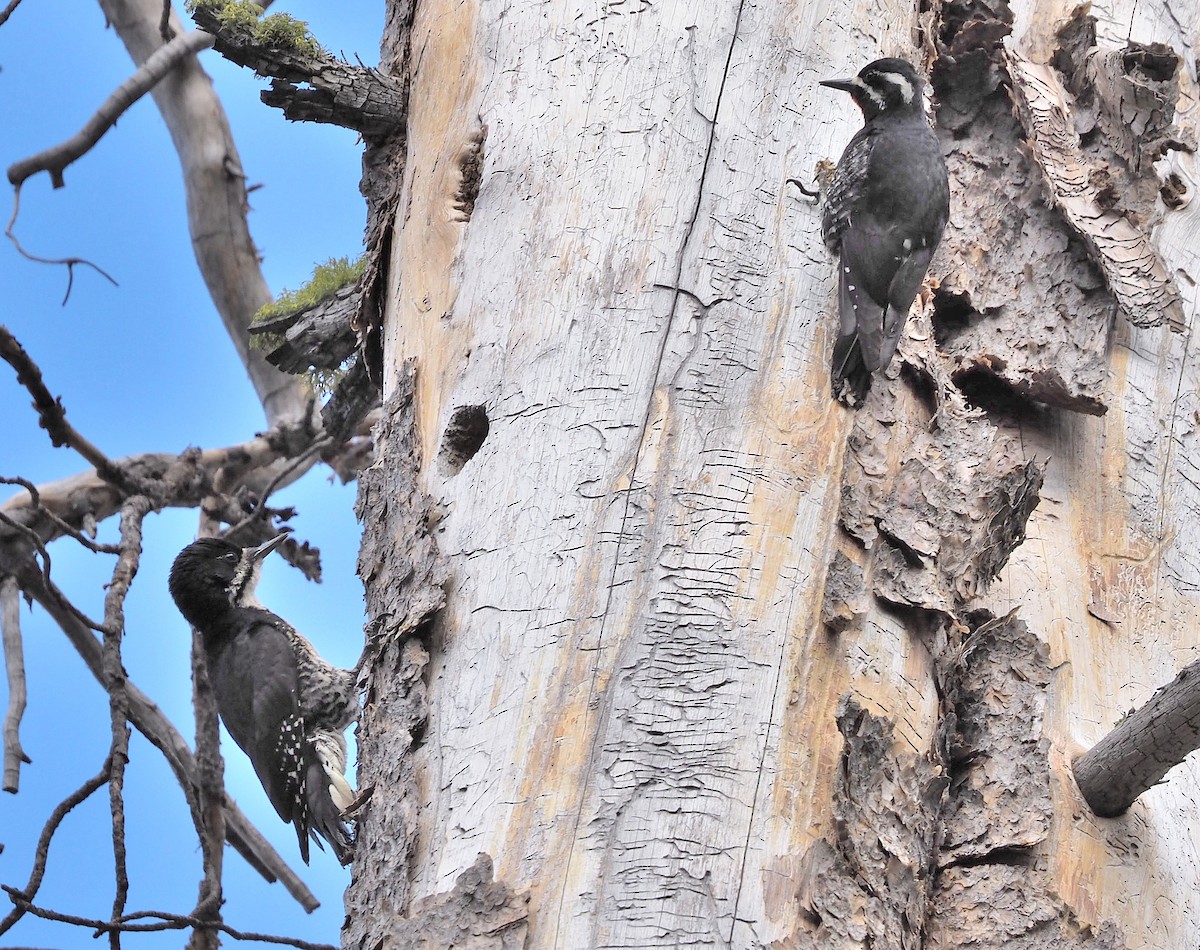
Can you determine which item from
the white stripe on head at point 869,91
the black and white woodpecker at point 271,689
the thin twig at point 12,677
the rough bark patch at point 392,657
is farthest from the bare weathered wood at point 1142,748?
the thin twig at point 12,677

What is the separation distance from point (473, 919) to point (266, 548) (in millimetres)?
2906

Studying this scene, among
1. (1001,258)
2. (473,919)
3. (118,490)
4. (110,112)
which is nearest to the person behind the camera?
(473,919)

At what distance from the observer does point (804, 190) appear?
268 centimetres

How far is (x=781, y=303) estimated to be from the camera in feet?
8.54

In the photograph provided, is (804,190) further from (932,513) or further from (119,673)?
(119,673)

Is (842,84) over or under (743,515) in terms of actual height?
over

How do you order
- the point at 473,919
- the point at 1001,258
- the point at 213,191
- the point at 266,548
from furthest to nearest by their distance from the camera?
1. the point at 213,191
2. the point at 266,548
3. the point at 1001,258
4. the point at 473,919

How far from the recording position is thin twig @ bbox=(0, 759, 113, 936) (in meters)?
3.07

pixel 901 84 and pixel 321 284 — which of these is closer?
pixel 901 84

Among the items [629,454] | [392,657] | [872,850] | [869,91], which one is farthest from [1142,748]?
[869,91]

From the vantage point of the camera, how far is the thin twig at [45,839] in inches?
121

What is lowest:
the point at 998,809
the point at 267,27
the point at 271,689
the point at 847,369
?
the point at 998,809

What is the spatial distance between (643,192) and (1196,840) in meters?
1.59

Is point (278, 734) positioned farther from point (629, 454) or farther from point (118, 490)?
point (629, 454)
